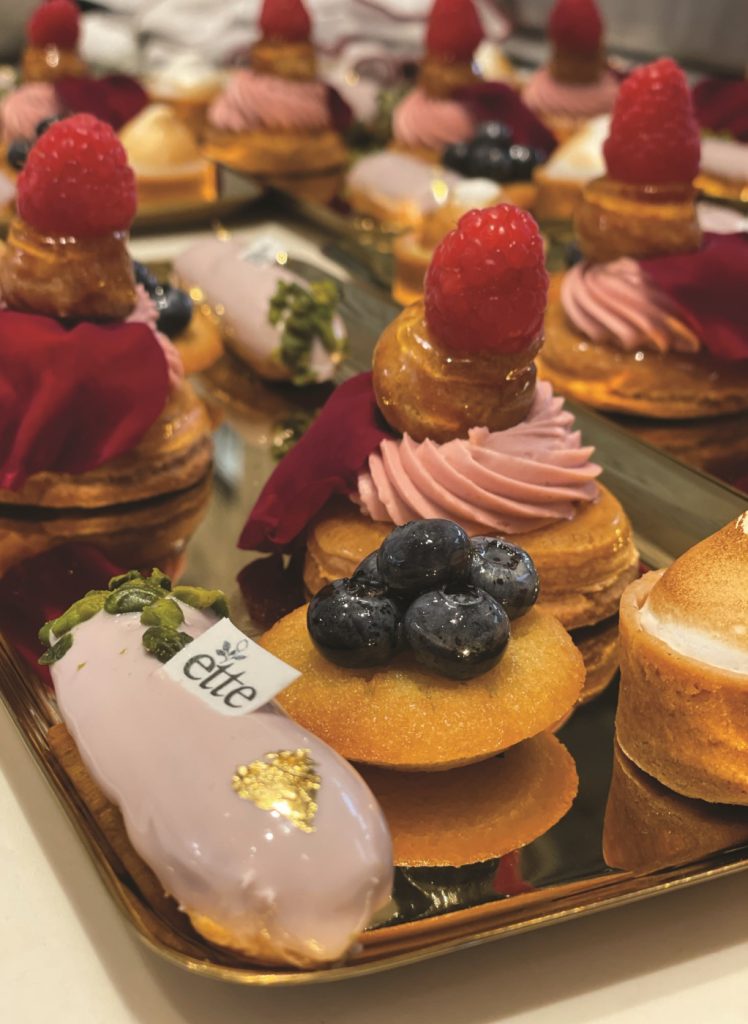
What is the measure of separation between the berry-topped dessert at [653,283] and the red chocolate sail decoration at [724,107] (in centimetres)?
207

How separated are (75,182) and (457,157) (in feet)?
7.07

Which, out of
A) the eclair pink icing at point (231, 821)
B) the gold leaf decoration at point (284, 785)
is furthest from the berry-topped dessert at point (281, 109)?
the gold leaf decoration at point (284, 785)

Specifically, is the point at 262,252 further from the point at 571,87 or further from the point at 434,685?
the point at 571,87

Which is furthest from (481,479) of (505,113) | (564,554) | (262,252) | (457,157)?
(505,113)

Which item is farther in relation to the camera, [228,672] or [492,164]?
[492,164]

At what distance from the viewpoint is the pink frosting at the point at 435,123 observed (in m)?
4.50

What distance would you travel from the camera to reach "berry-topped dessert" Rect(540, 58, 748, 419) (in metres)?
2.62

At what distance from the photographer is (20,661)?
1.79m

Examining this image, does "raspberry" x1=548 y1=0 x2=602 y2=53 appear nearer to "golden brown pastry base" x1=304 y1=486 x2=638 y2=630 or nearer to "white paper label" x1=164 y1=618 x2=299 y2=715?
"golden brown pastry base" x1=304 y1=486 x2=638 y2=630

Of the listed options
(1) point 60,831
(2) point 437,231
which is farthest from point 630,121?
(1) point 60,831

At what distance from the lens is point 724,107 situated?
4680 millimetres

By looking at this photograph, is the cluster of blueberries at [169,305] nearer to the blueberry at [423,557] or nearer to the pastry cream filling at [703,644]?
the blueberry at [423,557]

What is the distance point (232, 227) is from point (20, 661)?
2648 mm

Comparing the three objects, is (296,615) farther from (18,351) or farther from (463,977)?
(18,351)
